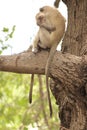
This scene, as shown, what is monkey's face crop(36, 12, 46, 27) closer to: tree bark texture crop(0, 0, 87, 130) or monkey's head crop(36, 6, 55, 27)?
monkey's head crop(36, 6, 55, 27)

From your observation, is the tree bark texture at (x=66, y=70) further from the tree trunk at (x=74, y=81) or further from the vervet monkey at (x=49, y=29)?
the vervet monkey at (x=49, y=29)

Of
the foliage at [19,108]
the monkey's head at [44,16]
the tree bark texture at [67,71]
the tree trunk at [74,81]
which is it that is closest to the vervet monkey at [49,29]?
the monkey's head at [44,16]

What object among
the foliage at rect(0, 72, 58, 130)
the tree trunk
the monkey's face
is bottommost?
the foliage at rect(0, 72, 58, 130)

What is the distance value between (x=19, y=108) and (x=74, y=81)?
4209mm

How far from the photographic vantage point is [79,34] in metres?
5.14

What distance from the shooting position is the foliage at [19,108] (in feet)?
24.3

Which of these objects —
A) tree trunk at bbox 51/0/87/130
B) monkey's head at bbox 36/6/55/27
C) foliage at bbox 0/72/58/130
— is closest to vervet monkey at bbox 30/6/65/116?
monkey's head at bbox 36/6/55/27

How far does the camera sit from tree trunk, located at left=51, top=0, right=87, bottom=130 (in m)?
4.45

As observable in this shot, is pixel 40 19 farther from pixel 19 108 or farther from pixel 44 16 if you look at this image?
pixel 19 108

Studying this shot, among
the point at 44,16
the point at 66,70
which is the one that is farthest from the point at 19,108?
the point at 66,70

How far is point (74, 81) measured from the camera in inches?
175

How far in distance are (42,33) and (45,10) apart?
0.33 metres

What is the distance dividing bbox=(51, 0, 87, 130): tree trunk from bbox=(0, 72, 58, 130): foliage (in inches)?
72.7

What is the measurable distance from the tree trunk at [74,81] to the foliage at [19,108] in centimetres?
185
